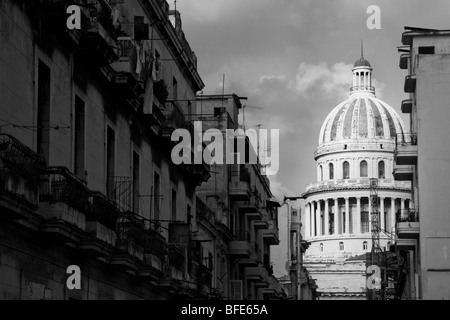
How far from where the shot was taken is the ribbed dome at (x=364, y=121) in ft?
634

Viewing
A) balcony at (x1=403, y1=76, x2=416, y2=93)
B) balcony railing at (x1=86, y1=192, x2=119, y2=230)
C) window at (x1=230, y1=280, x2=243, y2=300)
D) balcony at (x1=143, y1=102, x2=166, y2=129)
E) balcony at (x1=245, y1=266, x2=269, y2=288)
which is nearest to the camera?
balcony railing at (x1=86, y1=192, x2=119, y2=230)

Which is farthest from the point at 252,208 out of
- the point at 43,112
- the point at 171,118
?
the point at 43,112

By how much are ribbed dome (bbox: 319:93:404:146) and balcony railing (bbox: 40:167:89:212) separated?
542 ft

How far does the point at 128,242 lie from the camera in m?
32.9

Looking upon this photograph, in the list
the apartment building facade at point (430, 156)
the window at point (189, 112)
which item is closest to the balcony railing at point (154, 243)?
the window at point (189, 112)

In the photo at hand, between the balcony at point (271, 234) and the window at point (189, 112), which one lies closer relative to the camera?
the window at point (189, 112)

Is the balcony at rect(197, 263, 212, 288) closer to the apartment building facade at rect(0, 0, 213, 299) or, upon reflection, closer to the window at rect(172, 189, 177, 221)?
the apartment building facade at rect(0, 0, 213, 299)

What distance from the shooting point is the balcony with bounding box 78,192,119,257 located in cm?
2912

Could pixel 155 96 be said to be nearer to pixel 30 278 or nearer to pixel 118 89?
pixel 118 89

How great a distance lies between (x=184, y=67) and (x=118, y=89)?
13194 millimetres

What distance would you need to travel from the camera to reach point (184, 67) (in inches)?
1891

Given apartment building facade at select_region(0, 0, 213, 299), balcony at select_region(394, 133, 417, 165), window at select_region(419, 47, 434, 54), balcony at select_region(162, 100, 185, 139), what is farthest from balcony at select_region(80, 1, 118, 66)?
window at select_region(419, 47, 434, 54)

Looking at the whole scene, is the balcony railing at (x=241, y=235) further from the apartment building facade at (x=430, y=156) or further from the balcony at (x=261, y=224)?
the apartment building facade at (x=430, y=156)

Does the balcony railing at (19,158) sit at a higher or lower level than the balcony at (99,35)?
lower
